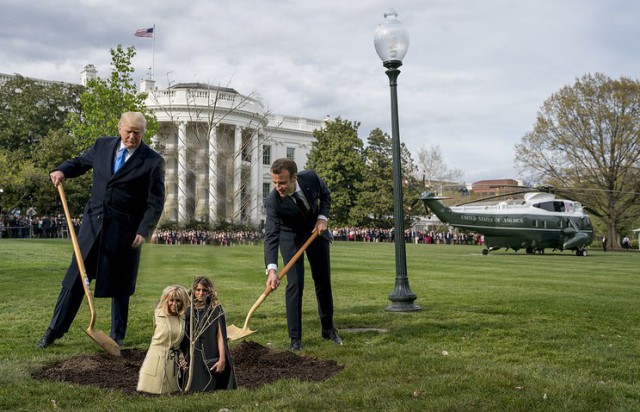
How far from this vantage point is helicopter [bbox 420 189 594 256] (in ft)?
129

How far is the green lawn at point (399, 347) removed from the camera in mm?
5078

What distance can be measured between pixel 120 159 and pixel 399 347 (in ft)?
12.3

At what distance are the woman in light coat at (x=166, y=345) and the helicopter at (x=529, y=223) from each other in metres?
34.0

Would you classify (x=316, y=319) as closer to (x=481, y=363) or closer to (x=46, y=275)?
(x=481, y=363)

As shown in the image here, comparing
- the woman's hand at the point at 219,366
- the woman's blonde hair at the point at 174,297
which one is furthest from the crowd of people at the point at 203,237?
the woman's hand at the point at 219,366

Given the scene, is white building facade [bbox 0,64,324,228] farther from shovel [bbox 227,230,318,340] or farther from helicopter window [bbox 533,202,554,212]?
helicopter window [bbox 533,202,554,212]

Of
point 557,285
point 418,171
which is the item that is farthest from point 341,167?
point 557,285

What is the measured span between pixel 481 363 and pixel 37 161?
60242 mm

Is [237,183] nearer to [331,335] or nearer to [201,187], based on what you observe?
[201,187]

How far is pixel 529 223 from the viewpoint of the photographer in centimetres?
4003

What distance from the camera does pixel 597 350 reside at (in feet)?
25.2

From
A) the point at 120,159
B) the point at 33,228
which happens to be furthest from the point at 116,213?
the point at 33,228

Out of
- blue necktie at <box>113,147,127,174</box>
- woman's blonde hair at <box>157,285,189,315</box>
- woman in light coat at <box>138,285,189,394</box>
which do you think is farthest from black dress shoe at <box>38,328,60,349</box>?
woman's blonde hair at <box>157,285,189,315</box>

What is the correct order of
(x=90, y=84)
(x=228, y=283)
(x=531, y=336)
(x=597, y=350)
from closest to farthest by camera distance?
(x=597, y=350) → (x=531, y=336) → (x=228, y=283) → (x=90, y=84)
